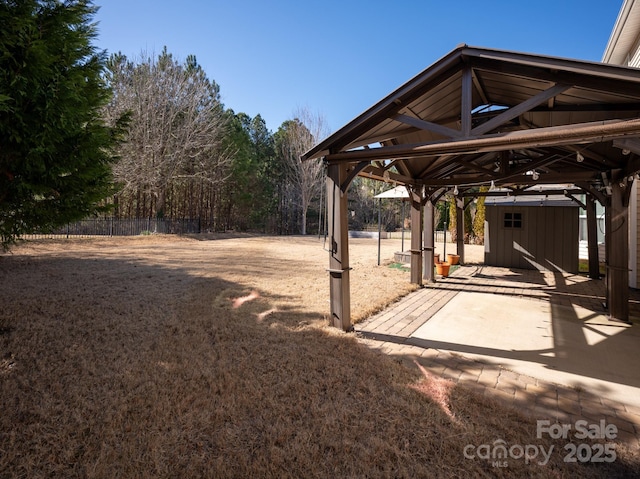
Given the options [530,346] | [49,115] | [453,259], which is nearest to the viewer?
[49,115]

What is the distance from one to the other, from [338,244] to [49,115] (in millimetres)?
3732

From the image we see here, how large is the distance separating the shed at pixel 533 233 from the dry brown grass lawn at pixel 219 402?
835 centimetres

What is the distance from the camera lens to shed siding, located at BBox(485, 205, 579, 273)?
32.4ft

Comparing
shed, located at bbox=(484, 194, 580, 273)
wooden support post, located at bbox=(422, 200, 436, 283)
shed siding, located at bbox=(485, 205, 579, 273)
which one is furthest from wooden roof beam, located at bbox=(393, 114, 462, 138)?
shed siding, located at bbox=(485, 205, 579, 273)

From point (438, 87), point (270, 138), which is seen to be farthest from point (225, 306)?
point (270, 138)

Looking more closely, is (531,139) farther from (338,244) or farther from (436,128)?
(338,244)

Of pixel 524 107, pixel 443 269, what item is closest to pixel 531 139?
pixel 524 107

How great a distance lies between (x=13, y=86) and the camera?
307cm

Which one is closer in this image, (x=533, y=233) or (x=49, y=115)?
(x=49, y=115)

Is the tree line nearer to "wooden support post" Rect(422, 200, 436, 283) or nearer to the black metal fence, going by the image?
the black metal fence

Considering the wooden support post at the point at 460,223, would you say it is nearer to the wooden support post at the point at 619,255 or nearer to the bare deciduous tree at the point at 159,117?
the wooden support post at the point at 619,255

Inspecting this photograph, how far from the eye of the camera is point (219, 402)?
2.68 meters

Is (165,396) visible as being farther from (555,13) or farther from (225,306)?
(555,13)

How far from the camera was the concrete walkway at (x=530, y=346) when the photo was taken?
280cm
